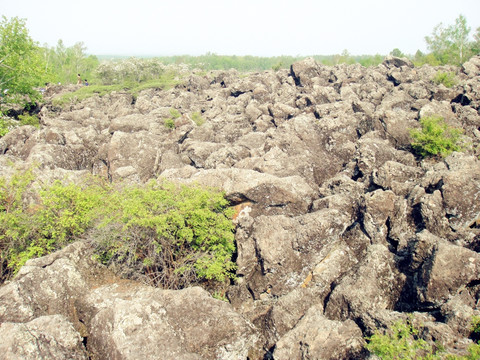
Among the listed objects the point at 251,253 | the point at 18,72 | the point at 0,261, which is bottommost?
the point at 0,261

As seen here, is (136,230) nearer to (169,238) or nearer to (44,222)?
(169,238)

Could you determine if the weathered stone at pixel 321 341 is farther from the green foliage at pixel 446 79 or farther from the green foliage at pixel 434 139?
the green foliage at pixel 446 79

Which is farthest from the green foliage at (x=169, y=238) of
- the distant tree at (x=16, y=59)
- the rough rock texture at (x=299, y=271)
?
the distant tree at (x=16, y=59)

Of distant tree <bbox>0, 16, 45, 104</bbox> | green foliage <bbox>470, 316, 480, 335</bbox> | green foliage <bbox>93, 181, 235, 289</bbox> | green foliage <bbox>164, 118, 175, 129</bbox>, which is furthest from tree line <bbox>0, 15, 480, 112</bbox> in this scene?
green foliage <bbox>470, 316, 480, 335</bbox>

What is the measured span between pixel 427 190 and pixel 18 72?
36600mm

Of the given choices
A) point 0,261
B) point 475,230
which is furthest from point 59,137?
point 475,230

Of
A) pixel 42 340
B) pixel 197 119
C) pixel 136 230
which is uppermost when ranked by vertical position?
pixel 197 119

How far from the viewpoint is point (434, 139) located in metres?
20.1

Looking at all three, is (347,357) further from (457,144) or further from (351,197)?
(457,144)

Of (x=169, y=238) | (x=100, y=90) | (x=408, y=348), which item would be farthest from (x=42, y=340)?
(x=100, y=90)

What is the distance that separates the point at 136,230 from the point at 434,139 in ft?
57.8

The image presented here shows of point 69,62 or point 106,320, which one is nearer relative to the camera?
point 106,320

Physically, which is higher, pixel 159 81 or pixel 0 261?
pixel 159 81

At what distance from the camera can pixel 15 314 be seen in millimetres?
10141
